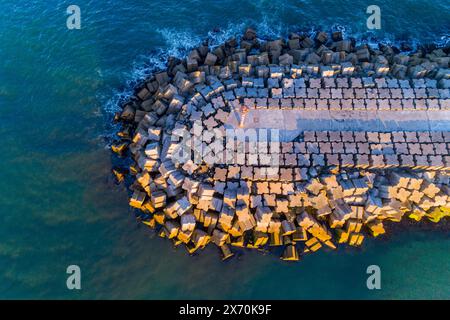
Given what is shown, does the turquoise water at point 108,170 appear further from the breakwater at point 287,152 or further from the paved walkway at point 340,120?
the paved walkway at point 340,120

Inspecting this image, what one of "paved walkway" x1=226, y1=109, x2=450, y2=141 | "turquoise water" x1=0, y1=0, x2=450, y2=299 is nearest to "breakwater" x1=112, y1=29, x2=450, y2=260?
"paved walkway" x1=226, y1=109, x2=450, y2=141

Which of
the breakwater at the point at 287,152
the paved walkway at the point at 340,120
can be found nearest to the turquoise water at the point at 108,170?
the breakwater at the point at 287,152

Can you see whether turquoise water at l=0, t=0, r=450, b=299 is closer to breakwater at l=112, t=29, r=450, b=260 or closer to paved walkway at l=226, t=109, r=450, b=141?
breakwater at l=112, t=29, r=450, b=260

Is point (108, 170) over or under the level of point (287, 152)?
under

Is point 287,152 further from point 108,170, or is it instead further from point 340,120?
point 108,170

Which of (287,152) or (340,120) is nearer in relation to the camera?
(287,152)

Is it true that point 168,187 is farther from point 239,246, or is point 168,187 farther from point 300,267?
point 300,267

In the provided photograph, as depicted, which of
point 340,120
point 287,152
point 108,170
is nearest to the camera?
→ point 287,152

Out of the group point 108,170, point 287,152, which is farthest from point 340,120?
point 108,170
